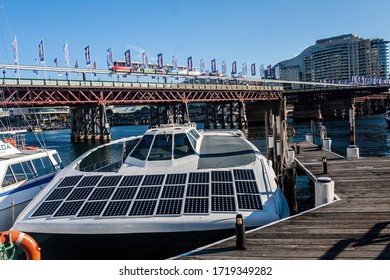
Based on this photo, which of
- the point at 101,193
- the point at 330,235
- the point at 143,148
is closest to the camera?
the point at 330,235

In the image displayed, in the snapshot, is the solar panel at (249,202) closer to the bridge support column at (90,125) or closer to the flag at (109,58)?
the bridge support column at (90,125)

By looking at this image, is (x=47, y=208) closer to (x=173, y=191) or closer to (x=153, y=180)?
(x=153, y=180)

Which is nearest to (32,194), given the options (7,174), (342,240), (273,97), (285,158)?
(7,174)

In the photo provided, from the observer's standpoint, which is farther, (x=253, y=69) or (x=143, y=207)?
(x=253, y=69)

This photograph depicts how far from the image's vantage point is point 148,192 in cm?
1156

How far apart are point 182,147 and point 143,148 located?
1.76m

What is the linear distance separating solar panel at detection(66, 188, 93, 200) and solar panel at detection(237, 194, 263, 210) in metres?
5.15

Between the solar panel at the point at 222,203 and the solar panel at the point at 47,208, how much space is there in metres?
5.13

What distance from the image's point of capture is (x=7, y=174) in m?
16.4

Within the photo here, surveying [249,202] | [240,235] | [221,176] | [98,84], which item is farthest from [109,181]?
[98,84]

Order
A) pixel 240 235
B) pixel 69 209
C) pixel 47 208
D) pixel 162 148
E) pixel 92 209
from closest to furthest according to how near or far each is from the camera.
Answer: pixel 240 235
pixel 92 209
pixel 69 209
pixel 47 208
pixel 162 148

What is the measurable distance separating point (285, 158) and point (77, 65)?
79.3 m

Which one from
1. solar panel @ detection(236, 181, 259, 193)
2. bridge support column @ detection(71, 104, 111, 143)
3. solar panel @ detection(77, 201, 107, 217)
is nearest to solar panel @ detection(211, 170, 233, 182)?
solar panel @ detection(236, 181, 259, 193)

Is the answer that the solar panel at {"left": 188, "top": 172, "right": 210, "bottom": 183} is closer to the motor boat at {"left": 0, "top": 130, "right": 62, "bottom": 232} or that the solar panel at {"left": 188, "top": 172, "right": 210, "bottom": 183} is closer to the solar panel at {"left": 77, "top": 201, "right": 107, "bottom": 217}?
the solar panel at {"left": 77, "top": 201, "right": 107, "bottom": 217}
